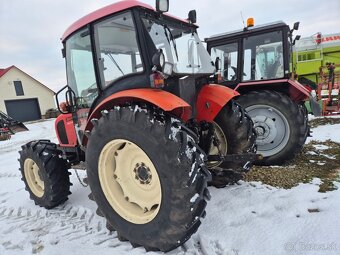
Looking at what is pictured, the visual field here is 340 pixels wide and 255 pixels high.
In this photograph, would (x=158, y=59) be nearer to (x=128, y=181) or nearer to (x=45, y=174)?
(x=128, y=181)

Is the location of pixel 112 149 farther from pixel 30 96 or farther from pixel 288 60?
pixel 30 96

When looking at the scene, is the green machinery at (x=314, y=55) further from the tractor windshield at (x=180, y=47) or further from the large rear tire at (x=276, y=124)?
the tractor windshield at (x=180, y=47)

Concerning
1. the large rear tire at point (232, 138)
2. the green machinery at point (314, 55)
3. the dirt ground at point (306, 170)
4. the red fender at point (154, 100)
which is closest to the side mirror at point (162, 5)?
the red fender at point (154, 100)

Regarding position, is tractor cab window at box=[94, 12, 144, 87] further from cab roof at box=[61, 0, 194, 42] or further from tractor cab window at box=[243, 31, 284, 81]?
tractor cab window at box=[243, 31, 284, 81]

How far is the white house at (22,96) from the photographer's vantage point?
23.1m

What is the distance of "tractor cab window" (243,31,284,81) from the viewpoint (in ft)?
Answer: 14.9

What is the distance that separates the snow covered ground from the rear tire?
0.49 ft

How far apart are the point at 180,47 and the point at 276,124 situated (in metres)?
2.38

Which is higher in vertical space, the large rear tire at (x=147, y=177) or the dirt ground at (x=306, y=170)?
the large rear tire at (x=147, y=177)

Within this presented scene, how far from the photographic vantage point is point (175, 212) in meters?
1.86

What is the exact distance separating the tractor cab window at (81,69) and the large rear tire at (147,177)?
29.6 inches

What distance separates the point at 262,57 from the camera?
185 inches

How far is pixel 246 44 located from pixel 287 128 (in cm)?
169

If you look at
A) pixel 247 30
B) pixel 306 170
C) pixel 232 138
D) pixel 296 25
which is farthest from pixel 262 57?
A: pixel 232 138
